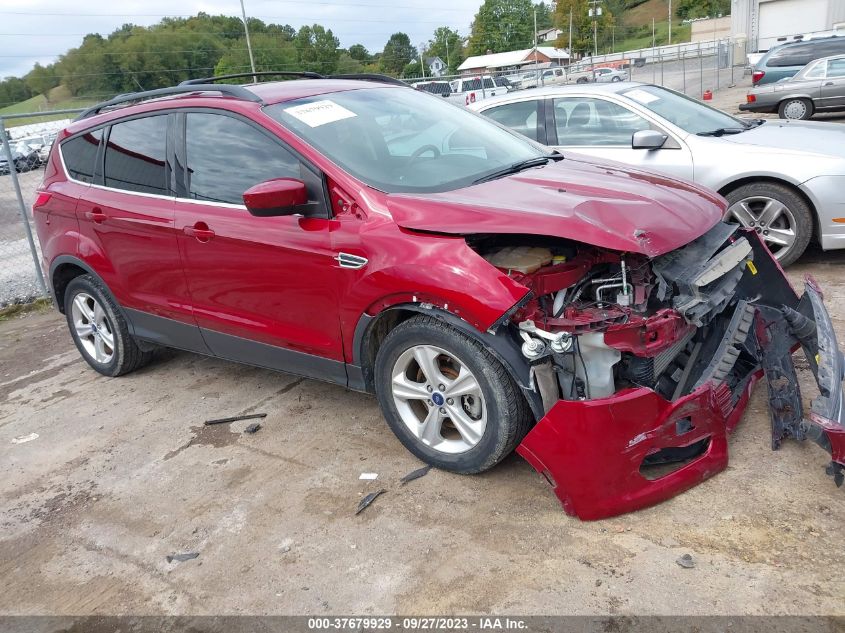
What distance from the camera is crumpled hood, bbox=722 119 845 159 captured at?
5.53 meters

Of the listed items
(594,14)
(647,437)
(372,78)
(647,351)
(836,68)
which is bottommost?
(647,437)

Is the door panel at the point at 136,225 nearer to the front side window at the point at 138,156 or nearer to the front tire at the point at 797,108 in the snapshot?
the front side window at the point at 138,156

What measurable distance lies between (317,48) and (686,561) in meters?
83.2

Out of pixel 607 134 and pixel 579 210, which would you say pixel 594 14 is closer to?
pixel 607 134

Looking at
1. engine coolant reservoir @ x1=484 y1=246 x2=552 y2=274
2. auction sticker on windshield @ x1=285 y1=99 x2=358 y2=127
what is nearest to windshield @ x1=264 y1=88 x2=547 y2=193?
auction sticker on windshield @ x1=285 y1=99 x2=358 y2=127

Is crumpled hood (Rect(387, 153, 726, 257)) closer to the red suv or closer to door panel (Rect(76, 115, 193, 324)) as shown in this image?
the red suv

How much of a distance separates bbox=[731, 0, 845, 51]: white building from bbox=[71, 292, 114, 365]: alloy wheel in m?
46.0

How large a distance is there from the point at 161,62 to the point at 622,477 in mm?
71066

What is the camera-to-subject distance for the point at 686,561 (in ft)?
8.66

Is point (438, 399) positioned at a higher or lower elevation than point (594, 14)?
lower

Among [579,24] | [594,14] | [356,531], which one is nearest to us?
[356,531]

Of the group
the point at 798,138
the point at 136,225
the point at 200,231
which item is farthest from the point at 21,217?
the point at 798,138

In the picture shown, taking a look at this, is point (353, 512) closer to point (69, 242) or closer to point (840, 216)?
point (69, 242)

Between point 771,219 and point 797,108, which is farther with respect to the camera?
point 797,108
